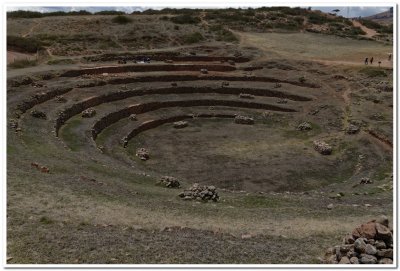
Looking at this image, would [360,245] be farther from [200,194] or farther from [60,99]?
[60,99]

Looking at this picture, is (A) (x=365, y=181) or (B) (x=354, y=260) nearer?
(B) (x=354, y=260)

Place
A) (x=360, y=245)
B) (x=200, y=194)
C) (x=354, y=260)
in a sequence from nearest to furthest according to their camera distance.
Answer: (x=354, y=260) < (x=360, y=245) < (x=200, y=194)

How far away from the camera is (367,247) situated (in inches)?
520

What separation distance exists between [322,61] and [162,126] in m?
33.7

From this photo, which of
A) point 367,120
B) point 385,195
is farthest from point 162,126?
point 385,195

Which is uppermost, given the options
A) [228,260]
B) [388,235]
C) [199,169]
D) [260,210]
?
[388,235]

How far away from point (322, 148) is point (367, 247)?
85.7 ft

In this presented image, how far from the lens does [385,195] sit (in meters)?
25.7

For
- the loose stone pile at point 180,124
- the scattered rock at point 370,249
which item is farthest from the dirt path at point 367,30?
the scattered rock at point 370,249

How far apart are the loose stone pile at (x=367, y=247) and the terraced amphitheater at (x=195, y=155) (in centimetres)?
94

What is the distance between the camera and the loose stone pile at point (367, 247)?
508 inches

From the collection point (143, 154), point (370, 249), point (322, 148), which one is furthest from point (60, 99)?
point (370, 249)

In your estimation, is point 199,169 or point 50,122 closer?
point 199,169

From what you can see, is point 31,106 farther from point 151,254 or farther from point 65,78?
point 151,254
